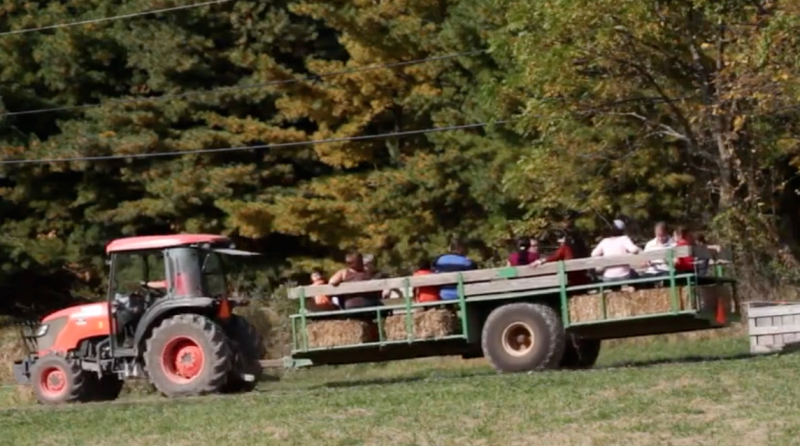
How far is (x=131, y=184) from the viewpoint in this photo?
39.6m

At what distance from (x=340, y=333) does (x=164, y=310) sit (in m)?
2.26

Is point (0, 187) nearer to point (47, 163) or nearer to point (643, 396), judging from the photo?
point (47, 163)

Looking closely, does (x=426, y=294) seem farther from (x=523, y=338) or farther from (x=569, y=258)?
(x=569, y=258)

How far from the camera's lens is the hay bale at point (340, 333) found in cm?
2030

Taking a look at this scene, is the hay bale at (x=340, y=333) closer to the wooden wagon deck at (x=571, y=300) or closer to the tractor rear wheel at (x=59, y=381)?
the wooden wagon deck at (x=571, y=300)

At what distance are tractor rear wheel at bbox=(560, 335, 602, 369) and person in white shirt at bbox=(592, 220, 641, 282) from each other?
1011 millimetres

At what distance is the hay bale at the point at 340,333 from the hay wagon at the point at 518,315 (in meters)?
0.01

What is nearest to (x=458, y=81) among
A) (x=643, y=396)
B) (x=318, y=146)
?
(x=318, y=146)

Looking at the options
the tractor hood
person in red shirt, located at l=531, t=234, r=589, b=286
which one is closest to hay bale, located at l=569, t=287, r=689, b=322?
person in red shirt, located at l=531, t=234, r=589, b=286

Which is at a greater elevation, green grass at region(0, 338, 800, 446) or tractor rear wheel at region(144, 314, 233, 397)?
tractor rear wheel at region(144, 314, 233, 397)

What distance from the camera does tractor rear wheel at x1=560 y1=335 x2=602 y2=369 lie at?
20.6 metres

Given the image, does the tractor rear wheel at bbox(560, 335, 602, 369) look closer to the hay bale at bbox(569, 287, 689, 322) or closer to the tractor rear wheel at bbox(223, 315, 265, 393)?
the hay bale at bbox(569, 287, 689, 322)

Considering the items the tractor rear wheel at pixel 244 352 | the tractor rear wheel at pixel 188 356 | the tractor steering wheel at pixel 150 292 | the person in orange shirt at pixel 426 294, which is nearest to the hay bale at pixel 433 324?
the person in orange shirt at pixel 426 294

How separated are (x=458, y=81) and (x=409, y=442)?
2388 cm
